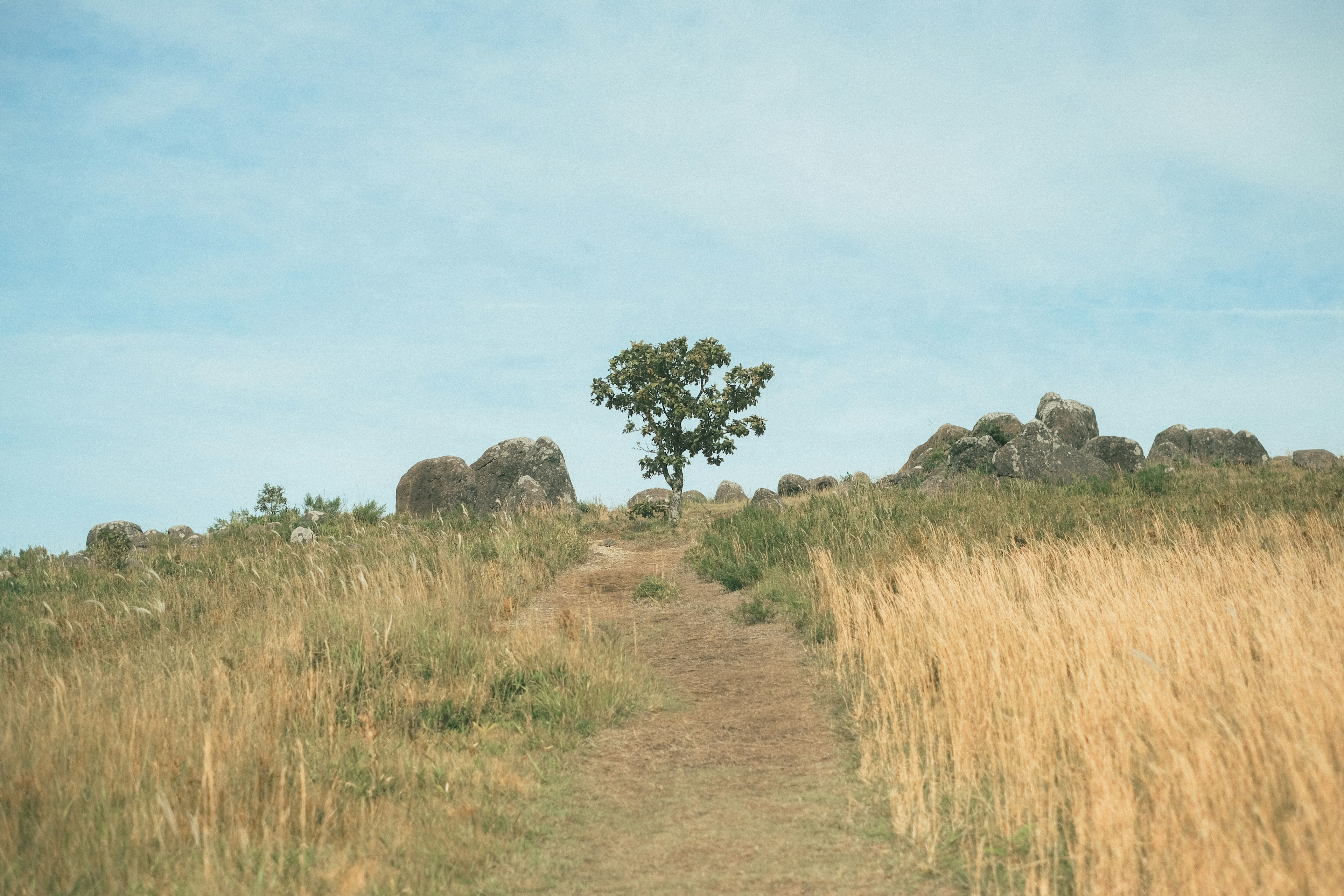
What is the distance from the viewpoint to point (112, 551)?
60.0 feet

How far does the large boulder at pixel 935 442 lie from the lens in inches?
1411

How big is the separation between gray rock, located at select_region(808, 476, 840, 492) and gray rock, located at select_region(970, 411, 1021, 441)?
574cm

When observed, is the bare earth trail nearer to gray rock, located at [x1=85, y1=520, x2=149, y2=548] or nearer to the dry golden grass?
the dry golden grass

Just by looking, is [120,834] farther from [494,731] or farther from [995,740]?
[995,740]

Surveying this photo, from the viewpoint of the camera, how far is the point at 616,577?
1495 cm

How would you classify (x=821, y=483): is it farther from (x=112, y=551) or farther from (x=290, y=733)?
(x=290, y=733)

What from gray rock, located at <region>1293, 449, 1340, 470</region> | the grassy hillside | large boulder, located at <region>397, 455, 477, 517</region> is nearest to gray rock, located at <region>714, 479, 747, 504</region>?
large boulder, located at <region>397, 455, 477, 517</region>

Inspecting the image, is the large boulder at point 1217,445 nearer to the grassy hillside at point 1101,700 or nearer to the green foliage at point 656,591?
the grassy hillside at point 1101,700

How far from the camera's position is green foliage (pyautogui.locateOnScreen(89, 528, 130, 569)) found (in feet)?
59.3

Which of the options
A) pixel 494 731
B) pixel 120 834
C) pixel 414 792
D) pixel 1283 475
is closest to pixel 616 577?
pixel 494 731

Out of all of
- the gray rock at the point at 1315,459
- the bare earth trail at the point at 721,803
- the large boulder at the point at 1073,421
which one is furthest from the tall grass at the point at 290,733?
the gray rock at the point at 1315,459

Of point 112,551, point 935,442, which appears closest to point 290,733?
point 112,551

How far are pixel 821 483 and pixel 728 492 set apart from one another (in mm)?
4112

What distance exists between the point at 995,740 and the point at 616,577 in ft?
31.9
